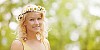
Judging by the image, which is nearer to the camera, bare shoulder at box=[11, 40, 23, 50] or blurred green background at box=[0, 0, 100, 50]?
bare shoulder at box=[11, 40, 23, 50]

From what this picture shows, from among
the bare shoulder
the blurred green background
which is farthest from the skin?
the blurred green background

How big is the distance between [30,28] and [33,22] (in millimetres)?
52

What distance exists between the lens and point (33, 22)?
2.72 metres

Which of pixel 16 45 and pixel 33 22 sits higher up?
pixel 33 22

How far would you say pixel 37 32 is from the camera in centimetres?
274

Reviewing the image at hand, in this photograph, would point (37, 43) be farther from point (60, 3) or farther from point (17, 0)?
point (60, 3)

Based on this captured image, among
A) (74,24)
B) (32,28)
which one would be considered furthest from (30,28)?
(74,24)

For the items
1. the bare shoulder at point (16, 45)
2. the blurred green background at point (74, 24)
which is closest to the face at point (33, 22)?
the bare shoulder at point (16, 45)

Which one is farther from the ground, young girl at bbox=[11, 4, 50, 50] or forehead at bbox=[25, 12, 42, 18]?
forehead at bbox=[25, 12, 42, 18]

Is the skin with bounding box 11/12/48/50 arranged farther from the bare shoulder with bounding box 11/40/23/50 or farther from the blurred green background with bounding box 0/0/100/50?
the blurred green background with bounding box 0/0/100/50

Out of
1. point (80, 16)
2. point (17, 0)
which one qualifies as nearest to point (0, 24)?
point (17, 0)

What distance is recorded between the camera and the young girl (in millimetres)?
2719

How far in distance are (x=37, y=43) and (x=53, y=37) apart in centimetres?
688

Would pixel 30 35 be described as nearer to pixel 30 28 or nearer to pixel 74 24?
pixel 30 28
